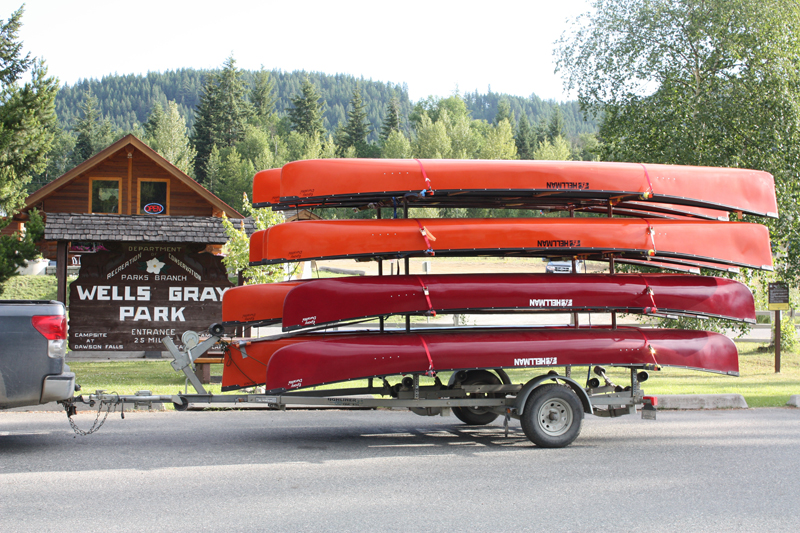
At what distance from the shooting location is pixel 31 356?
7109mm

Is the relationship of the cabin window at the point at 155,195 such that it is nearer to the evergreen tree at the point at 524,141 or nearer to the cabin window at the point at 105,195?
the cabin window at the point at 105,195

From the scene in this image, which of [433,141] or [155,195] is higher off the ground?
[433,141]

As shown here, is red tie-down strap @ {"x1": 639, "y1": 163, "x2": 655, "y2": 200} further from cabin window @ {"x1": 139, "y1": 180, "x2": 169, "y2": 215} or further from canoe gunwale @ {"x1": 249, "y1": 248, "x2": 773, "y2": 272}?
cabin window @ {"x1": 139, "y1": 180, "x2": 169, "y2": 215}

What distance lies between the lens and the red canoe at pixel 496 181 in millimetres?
8008

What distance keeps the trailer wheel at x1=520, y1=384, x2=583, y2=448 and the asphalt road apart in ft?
0.48

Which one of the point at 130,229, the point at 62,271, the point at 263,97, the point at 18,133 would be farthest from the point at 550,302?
the point at 263,97

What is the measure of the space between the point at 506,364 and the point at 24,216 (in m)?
20.4

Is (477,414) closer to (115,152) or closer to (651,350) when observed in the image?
(651,350)

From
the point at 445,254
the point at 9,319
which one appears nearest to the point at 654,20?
the point at 445,254

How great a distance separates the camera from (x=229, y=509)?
5.48m

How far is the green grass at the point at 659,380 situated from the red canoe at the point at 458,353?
3.64 metres

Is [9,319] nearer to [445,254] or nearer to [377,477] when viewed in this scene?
[377,477]

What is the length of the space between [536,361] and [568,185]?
213 centimetres

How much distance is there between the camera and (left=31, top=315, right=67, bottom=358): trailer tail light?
7.19m
